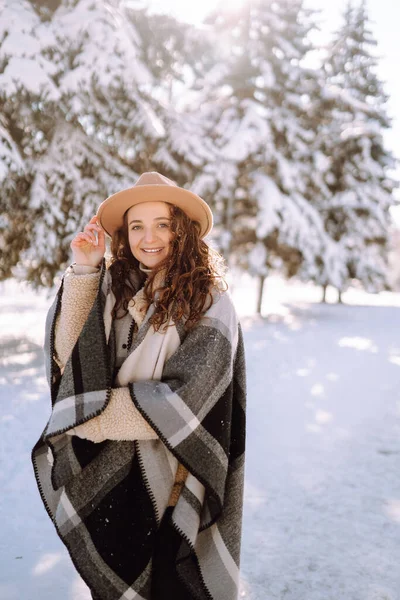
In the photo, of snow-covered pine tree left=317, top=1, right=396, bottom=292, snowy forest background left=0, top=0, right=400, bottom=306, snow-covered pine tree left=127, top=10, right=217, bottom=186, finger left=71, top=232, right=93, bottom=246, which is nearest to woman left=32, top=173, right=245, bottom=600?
finger left=71, top=232, right=93, bottom=246

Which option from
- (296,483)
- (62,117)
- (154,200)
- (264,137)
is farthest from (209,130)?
(154,200)

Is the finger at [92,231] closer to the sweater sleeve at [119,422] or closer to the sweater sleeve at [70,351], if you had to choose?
the sweater sleeve at [70,351]

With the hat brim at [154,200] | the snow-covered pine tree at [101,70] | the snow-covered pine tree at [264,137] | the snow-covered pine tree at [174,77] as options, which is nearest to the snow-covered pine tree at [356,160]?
the snow-covered pine tree at [264,137]

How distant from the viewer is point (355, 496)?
434cm

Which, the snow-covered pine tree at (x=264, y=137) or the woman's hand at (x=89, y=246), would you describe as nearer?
the woman's hand at (x=89, y=246)

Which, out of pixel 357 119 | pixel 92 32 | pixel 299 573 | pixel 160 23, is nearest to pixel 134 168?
pixel 92 32

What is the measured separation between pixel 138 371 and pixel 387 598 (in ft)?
7.84

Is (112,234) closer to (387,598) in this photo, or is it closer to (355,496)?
(387,598)

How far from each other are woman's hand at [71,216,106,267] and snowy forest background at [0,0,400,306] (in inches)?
246

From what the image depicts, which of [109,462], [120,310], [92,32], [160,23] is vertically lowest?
[109,462]

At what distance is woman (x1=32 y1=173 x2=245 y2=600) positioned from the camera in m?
→ 1.76

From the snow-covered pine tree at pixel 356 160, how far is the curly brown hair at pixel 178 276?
16522 millimetres

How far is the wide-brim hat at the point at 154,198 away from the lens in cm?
204

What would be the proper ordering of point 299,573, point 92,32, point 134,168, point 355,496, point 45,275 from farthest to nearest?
point 134,168
point 45,275
point 92,32
point 355,496
point 299,573
